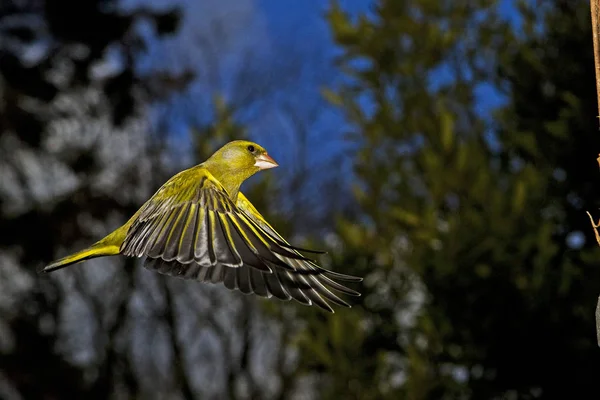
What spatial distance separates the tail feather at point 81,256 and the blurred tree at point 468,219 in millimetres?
3709

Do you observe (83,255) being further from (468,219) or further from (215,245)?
(468,219)

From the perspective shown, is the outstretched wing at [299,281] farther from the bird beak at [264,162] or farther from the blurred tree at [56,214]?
the blurred tree at [56,214]

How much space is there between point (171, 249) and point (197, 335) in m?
11.0

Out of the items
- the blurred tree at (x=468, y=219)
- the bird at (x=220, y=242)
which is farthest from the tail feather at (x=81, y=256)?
the blurred tree at (x=468, y=219)

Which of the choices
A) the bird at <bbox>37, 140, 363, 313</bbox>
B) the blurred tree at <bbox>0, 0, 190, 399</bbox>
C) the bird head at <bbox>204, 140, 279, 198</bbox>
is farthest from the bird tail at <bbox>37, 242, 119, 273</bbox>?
the blurred tree at <bbox>0, 0, 190, 399</bbox>

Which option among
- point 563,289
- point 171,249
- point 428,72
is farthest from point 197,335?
point 171,249

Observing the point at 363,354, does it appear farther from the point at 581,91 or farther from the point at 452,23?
the point at 452,23

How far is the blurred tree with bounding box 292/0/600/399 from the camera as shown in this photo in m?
4.64

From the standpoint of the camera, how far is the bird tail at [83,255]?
1.05m

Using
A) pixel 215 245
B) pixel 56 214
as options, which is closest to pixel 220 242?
pixel 215 245

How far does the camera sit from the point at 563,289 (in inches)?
177

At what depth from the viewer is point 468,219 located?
15.5ft

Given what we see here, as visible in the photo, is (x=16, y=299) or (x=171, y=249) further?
(x=16, y=299)

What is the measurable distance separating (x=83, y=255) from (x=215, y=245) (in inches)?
11.4
